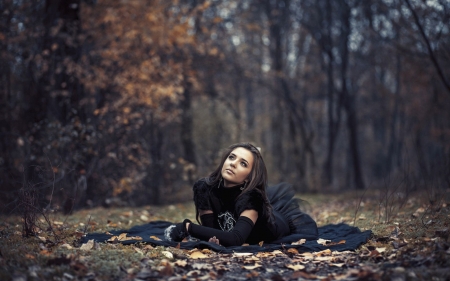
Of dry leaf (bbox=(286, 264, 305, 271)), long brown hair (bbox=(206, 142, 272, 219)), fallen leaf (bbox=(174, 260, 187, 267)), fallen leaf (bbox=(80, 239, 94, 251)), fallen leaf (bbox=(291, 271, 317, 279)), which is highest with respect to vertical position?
long brown hair (bbox=(206, 142, 272, 219))

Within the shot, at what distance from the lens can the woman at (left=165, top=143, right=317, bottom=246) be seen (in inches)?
186

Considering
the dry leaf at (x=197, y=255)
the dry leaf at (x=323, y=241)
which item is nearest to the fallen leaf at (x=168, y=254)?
the dry leaf at (x=197, y=255)

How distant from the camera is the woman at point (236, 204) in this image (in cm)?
472

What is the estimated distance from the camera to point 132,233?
5.51m

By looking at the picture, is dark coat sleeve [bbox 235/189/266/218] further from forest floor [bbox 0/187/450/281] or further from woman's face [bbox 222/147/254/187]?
forest floor [bbox 0/187/450/281]

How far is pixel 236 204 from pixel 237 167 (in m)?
0.40

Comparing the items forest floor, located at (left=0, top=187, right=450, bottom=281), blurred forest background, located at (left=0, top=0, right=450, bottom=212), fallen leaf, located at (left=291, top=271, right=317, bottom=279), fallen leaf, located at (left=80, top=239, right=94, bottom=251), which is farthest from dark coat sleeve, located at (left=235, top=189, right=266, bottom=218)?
blurred forest background, located at (left=0, top=0, right=450, bottom=212)

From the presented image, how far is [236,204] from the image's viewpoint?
15.8 ft

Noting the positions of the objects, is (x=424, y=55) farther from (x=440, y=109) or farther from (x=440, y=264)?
(x=440, y=264)

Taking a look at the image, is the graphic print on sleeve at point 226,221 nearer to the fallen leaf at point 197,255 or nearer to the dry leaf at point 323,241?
the fallen leaf at point 197,255

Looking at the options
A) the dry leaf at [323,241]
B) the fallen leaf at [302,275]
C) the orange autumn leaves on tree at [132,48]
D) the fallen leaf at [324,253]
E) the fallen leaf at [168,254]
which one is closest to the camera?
the fallen leaf at [302,275]

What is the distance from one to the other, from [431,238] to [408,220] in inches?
65.1

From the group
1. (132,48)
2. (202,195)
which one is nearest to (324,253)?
(202,195)

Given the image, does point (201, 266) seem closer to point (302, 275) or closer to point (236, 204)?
point (302, 275)
